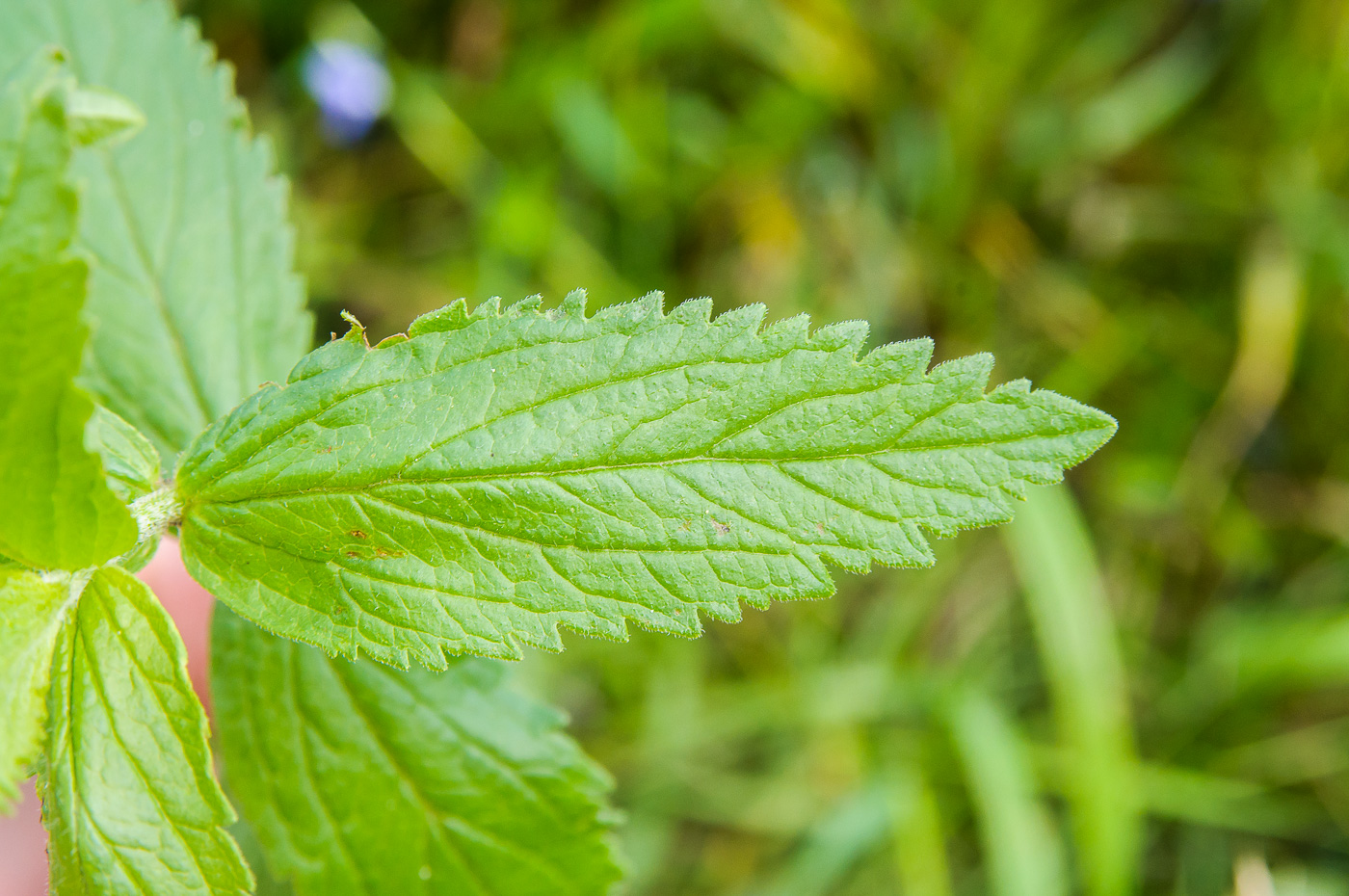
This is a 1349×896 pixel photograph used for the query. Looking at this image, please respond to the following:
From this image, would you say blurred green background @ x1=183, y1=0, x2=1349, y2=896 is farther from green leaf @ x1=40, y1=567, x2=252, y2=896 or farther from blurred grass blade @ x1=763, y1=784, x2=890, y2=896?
green leaf @ x1=40, y1=567, x2=252, y2=896

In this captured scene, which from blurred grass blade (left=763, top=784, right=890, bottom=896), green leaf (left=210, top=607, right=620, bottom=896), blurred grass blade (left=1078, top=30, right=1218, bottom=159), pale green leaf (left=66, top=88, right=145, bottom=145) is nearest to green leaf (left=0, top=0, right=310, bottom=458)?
pale green leaf (left=66, top=88, right=145, bottom=145)

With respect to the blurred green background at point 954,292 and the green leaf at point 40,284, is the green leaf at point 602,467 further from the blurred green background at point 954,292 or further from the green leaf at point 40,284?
the blurred green background at point 954,292

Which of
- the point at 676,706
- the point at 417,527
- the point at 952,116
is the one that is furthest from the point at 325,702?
the point at 952,116

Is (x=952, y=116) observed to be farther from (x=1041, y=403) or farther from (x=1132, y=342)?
(x=1041, y=403)

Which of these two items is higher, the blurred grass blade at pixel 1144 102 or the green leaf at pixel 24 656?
the blurred grass blade at pixel 1144 102

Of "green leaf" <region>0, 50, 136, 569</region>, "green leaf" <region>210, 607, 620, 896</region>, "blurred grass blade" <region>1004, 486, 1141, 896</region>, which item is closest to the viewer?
"green leaf" <region>0, 50, 136, 569</region>

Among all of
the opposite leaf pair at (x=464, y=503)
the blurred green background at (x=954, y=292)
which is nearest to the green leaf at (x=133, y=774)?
the opposite leaf pair at (x=464, y=503)
